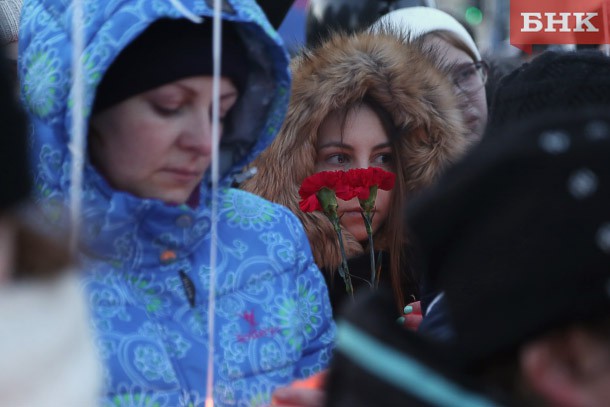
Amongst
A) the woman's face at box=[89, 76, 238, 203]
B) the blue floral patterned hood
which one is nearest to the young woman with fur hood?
the blue floral patterned hood

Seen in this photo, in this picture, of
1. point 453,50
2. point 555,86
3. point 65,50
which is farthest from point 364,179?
point 453,50

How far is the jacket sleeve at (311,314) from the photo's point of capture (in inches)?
81.7

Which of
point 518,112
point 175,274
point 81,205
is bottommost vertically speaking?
point 175,274

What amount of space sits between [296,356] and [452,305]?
A: 975mm

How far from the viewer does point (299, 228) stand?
7.21 ft

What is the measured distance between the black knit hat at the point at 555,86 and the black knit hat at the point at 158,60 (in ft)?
1.89

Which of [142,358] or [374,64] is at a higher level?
[374,64]

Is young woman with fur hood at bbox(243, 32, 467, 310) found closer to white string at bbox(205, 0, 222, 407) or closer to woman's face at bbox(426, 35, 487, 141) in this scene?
woman's face at bbox(426, 35, 487, 141)

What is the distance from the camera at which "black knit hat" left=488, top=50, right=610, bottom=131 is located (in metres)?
1.86

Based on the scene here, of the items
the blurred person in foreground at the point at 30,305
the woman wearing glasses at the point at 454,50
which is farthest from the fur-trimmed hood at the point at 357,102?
the blurred person in foreground at the point at 30,305

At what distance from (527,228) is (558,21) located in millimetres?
2330

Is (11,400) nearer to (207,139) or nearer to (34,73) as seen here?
(207,139)

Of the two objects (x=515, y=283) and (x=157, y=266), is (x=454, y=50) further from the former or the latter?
(x=515, y=283)

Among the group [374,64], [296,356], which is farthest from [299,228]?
Result: [374,64]
